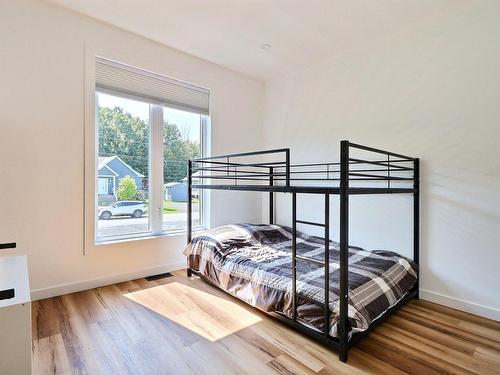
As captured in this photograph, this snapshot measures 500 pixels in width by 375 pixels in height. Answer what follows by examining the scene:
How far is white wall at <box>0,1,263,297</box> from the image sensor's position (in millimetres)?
2115

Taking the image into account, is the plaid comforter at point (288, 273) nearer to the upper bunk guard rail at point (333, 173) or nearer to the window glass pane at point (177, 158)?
the window glass pane at point (177, 158)

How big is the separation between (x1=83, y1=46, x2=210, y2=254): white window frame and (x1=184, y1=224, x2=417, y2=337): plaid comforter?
1.72 ft

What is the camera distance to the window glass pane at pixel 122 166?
2.62 meters

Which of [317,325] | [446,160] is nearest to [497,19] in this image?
[446,160]

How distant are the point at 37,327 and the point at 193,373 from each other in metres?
1.20

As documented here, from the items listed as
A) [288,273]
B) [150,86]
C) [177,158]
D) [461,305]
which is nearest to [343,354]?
[288,273]

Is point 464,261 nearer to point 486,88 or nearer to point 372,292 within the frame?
point 372,292

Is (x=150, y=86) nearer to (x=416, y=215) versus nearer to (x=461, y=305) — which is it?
(x=416, y=215)

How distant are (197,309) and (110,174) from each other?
153 cm

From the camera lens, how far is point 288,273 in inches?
79.7

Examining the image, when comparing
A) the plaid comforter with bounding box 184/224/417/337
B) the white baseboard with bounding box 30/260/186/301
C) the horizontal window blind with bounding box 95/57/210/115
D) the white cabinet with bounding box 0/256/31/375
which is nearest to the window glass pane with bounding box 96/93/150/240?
the horizontal window blind with bounding box 95/57/210/115

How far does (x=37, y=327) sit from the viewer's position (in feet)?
6.01

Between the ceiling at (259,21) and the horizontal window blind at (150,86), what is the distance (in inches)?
14.1

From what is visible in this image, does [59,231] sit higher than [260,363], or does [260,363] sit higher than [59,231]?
[59,231]
